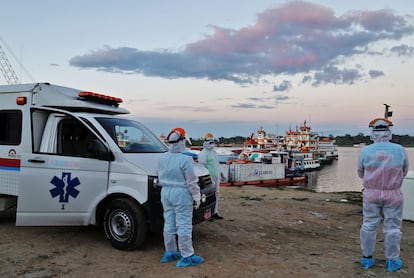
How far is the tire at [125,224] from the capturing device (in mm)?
5152

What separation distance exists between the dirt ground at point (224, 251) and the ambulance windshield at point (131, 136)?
5.02ft

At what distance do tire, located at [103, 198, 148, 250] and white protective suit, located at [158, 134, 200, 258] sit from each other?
54 centimetres

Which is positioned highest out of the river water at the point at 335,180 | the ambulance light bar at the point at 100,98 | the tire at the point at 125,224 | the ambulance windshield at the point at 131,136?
the ambulance light bar at the point at 100,98

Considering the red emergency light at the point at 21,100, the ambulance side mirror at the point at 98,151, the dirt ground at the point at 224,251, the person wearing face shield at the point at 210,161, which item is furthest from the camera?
the person wearing face shield at the point at 210,161

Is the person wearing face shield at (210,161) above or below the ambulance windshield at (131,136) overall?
below

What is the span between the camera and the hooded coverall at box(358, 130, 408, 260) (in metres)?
4.62

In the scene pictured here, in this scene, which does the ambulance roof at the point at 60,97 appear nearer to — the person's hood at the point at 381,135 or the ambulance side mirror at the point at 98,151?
the ambulance side mirror at the point at 98,151

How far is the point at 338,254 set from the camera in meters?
5.46

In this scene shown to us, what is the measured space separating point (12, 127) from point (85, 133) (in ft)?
4.70

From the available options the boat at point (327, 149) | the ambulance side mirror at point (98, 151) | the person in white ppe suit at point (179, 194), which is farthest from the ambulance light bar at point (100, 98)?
the boat at point (327, 149)

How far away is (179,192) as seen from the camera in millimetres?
4688

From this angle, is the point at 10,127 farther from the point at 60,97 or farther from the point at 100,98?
the point at 100,98

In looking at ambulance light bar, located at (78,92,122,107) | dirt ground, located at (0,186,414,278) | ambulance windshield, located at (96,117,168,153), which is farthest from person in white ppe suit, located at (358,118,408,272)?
ambulance light bar, located at (78,92,122,107)

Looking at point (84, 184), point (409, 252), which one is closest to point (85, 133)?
point (84, 184)
